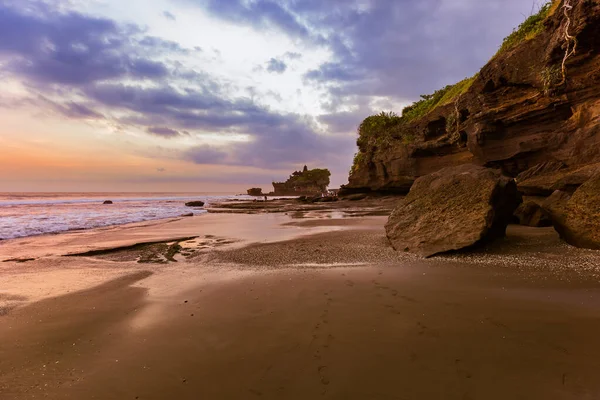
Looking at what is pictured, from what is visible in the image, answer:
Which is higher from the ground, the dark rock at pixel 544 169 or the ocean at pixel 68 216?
the dark rock at pixel 544 169

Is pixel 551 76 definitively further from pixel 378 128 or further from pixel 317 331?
pixel 378 128

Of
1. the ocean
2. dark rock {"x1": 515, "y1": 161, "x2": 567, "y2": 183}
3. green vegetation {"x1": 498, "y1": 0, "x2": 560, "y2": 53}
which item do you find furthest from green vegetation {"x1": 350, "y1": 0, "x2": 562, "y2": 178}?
the ocean

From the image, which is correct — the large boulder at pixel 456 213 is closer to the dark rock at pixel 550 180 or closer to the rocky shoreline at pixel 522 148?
the rocky shoreline at pixel 522 148

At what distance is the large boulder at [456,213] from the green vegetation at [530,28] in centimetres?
1268

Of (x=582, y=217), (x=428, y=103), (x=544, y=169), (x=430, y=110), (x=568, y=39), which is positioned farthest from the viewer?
(x=428, y=103)

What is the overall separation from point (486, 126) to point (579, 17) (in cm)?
643

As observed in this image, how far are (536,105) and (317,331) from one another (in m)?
17.5

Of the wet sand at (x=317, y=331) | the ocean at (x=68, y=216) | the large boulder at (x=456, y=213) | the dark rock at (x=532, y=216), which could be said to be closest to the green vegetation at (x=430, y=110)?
the dark rock at (x=532, y=216)

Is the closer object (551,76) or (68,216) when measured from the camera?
(551,76)

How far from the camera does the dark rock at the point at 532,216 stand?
403 inches

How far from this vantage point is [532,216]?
10.6 meters

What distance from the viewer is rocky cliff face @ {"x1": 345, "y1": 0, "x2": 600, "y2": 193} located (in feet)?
39.1

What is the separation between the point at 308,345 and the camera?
341 centimetres

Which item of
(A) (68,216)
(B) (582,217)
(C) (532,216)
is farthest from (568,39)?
(A) (68,216)
